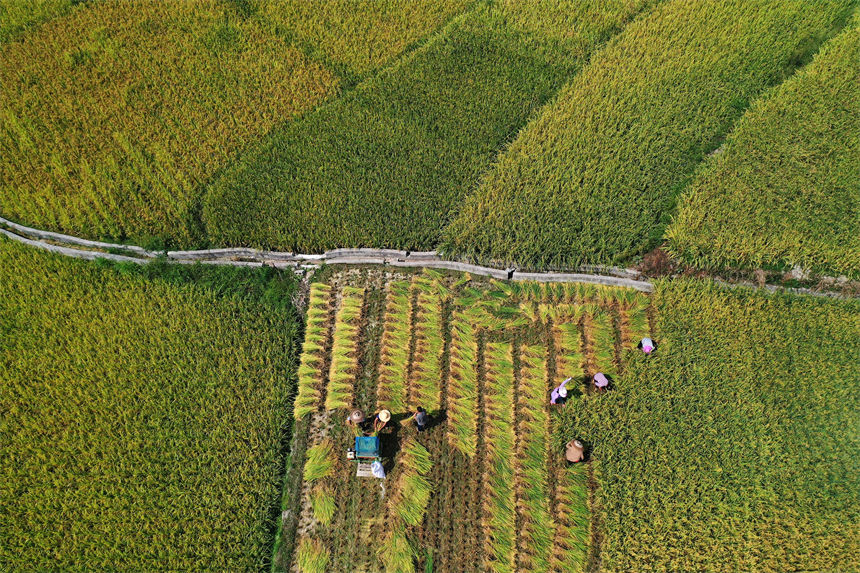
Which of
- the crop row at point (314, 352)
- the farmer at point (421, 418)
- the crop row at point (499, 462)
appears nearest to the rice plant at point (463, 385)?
the crop row at point (499, 462)

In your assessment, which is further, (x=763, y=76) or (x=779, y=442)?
(x=763, y=76)

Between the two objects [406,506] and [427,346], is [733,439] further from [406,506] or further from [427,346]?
[406,506]

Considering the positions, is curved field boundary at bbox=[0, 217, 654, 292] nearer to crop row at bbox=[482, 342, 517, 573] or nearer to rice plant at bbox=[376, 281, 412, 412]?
rice plant at bbox=[376, 281, 412, 412]

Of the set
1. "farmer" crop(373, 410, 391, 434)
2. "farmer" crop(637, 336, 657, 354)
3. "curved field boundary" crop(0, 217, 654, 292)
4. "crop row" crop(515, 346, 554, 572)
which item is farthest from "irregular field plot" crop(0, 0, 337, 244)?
"farmer" crop(637, 336, 657, 354)

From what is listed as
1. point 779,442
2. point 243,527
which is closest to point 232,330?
point 243,527

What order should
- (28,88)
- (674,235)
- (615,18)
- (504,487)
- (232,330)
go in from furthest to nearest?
(615,18), (28,88), (674,235), (232,330), (504,487)

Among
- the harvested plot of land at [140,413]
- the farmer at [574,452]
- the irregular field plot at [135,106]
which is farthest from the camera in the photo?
the irregular field plot at [135,106]

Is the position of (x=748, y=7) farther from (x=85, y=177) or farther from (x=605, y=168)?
(x=85, y=177)

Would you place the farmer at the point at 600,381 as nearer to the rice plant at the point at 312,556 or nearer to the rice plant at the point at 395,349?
the rice plant at the point at 395,349
